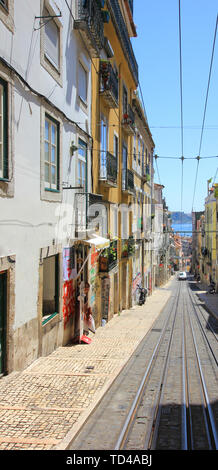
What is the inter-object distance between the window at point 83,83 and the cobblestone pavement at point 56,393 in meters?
7.25

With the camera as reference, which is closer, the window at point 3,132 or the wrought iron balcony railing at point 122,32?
the window at point 3,132

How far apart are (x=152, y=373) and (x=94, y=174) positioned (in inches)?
292

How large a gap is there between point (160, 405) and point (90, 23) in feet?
32.5

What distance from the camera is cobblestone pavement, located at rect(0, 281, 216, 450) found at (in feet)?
16.7

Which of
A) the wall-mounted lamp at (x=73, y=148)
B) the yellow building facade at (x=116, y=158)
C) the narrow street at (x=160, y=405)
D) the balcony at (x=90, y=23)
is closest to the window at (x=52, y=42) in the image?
the balcony at (x=90, y=23)

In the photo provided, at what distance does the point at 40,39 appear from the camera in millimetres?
8344

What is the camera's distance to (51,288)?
1014 centimetres

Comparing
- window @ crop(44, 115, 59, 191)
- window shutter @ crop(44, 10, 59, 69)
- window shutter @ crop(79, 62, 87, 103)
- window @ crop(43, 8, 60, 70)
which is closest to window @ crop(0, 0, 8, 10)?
window @ crop(43, 8, 60, 70)

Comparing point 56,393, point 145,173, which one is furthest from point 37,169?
point 145,173

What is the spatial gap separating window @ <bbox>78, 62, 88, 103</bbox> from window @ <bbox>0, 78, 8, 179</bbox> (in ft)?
18.3

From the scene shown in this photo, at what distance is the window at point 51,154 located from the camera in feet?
29.9

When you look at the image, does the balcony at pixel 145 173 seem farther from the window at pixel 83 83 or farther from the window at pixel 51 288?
the window at pixel 51 288

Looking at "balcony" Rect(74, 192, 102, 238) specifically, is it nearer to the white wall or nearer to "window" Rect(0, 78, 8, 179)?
the white wall

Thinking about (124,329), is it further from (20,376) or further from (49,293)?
(20,376)
